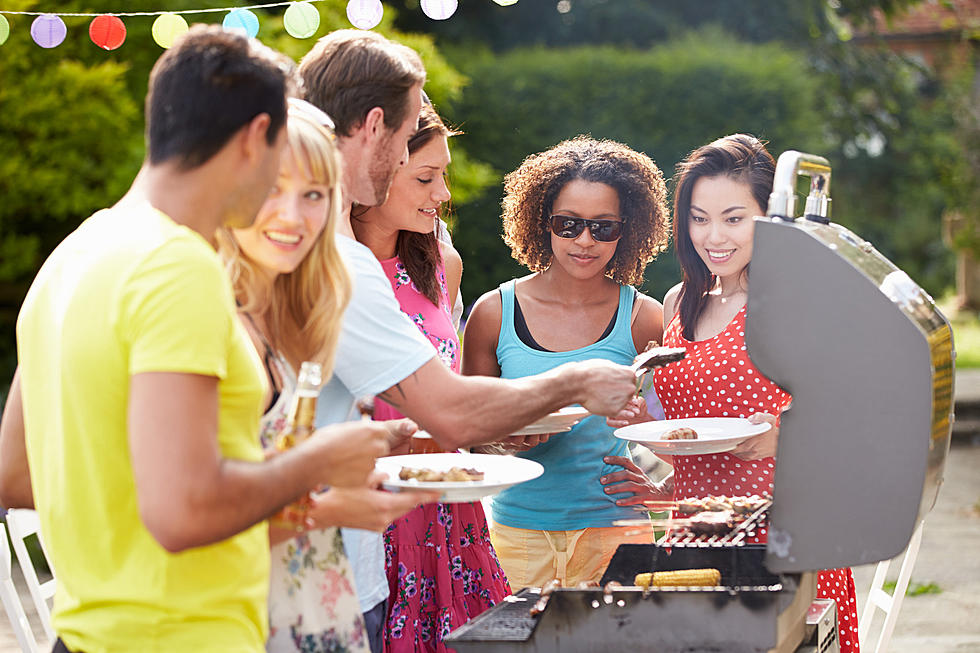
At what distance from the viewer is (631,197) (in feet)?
10.0

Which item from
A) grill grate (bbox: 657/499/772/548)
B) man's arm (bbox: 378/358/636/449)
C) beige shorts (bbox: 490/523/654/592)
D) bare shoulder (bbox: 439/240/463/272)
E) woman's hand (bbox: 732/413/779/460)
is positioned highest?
bare shoulder (bbox: 439/240/463/272)

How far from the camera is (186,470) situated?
1.27 meters

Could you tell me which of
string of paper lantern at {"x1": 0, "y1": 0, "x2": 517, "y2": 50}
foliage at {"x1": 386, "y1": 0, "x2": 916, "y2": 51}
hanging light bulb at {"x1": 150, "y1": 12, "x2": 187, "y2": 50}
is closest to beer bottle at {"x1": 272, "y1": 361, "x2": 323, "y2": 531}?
string of paper lantern at {"x1": 0, "y1": 0, "x2": 517, "y2": 50}

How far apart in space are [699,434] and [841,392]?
69cm

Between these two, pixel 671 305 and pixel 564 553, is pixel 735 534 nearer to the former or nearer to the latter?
pixel 564 553

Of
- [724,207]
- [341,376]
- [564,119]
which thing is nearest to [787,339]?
[341,376]

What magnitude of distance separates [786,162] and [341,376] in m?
0.90

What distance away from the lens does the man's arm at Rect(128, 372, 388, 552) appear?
4.14ft

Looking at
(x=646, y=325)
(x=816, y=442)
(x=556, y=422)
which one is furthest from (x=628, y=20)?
(x=816, y=442)

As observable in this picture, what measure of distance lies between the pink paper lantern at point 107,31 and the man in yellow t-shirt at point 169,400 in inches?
99.4

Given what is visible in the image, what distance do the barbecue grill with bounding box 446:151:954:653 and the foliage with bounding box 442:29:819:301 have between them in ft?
25.4

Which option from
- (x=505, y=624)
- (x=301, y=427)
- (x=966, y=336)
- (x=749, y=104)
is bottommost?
(x=966, y=336)

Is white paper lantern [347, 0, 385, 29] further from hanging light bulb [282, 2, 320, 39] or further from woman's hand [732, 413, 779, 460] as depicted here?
woman's hand [732, 413, 779, 460]

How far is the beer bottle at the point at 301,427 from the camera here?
1.59 m
